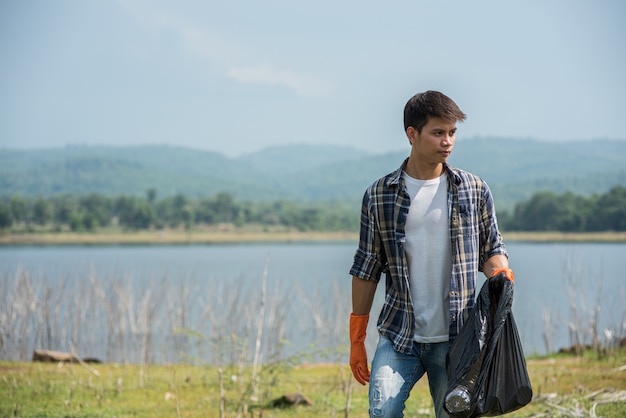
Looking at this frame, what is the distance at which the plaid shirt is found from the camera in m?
3.20

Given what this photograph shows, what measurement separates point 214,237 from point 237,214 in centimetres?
877

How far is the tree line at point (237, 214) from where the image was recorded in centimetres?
6197

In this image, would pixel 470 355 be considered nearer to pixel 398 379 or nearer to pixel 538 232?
pixel 398 379

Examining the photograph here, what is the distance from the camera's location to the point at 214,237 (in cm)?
8062

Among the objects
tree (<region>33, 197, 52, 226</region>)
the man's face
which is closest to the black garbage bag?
the man's face

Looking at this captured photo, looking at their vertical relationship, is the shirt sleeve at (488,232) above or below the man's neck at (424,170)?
below

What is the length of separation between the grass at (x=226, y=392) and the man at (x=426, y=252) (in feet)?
7.45

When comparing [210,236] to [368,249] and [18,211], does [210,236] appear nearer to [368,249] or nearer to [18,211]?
[18,211]

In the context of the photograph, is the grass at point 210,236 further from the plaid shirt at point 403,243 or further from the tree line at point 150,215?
the plaid shirt at point 403,243

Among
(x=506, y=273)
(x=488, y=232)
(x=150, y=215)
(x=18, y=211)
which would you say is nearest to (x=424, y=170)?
(x=488, y=232)

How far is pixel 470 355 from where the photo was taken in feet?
10.1

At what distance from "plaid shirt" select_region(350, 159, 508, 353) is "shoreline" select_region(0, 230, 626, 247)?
5830 cm

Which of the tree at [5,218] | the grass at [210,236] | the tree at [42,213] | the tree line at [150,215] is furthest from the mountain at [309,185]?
the tree at [5,218]

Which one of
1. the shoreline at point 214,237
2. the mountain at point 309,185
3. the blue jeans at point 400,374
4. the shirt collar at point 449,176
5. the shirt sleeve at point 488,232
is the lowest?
the shoreline at point 214,237
